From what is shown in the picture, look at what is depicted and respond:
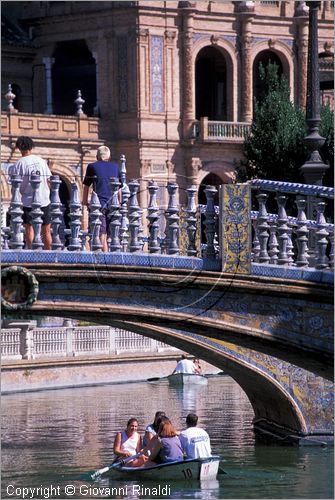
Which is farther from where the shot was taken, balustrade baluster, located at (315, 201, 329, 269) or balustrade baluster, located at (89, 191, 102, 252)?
balustrade baluster, located at (89, 191, 102, 252)

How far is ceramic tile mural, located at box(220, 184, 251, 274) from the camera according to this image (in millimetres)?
22703

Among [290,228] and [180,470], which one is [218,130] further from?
[290,228]

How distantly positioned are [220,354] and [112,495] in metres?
3.37

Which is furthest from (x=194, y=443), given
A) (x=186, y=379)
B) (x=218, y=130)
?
(x=218, y=130)

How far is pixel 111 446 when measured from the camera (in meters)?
33.2

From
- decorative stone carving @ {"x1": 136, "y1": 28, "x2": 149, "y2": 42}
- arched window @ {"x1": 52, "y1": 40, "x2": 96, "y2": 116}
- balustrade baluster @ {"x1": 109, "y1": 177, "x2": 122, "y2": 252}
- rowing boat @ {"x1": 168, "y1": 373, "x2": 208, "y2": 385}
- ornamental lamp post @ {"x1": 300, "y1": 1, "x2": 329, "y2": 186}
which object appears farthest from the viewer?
arched window @ {"x1": 52, "y1": 40, "x2": 96, "y2": 116}

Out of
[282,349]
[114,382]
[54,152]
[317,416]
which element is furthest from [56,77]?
[282,349]

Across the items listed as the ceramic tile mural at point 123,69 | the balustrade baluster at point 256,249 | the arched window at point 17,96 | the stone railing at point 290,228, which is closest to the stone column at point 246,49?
the ceramic tile mural at point 123,69

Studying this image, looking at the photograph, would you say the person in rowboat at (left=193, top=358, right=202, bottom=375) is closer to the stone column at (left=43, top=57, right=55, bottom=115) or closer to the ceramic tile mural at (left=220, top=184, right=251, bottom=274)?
the stone column at (left=43, top=57, right=55, bottom=115)

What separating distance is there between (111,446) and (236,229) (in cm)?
1115

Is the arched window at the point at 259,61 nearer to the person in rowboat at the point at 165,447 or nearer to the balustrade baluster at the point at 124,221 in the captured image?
the person in rowboat at the point at 165,447

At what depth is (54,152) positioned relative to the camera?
59.7 meters

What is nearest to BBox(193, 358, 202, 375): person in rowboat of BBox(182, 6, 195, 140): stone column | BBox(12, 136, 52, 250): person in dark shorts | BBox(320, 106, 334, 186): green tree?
A: BBox(320, 106, 334, 186): green tree

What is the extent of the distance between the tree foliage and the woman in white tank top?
19934 mm
